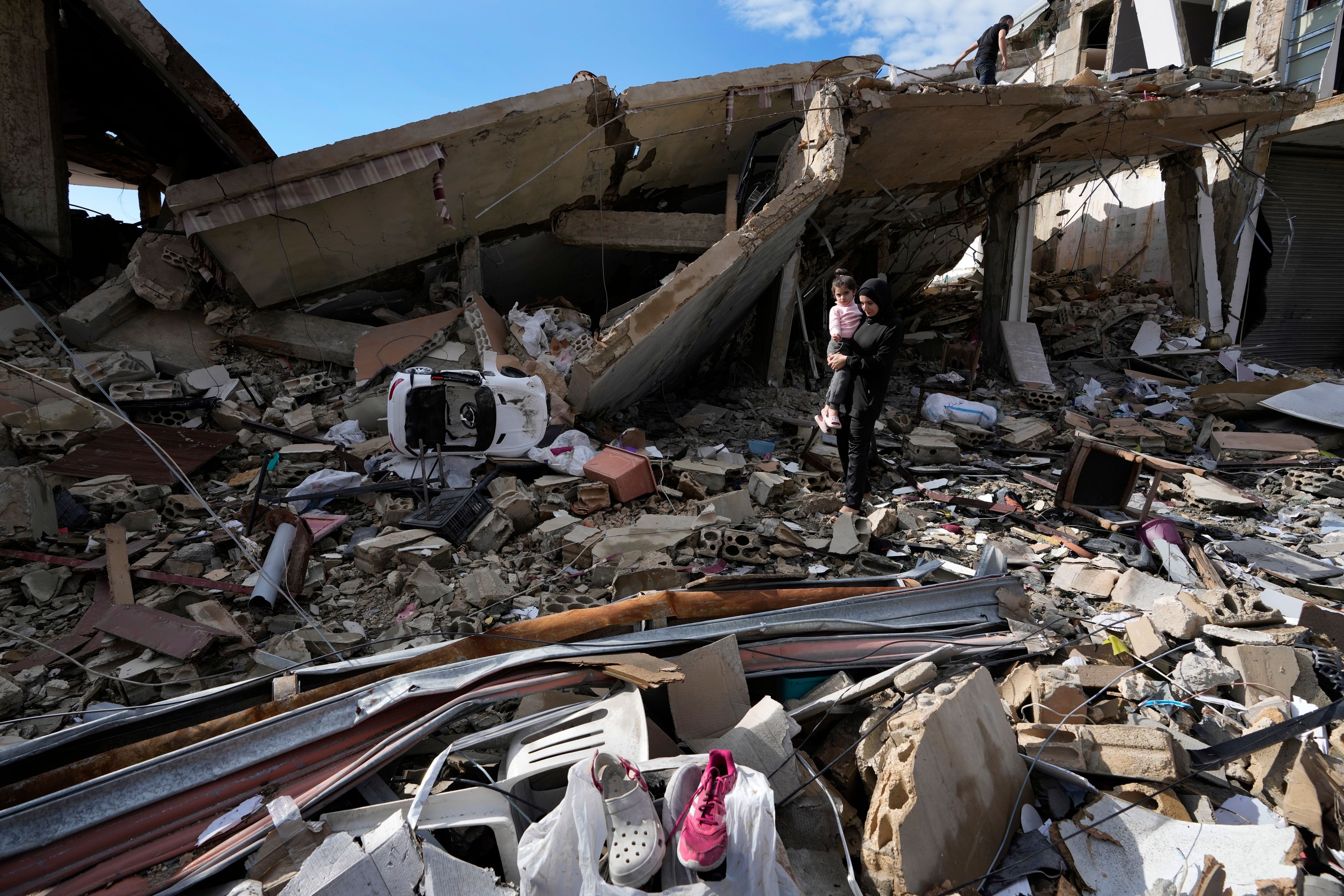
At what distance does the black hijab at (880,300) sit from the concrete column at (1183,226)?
805 centimetres

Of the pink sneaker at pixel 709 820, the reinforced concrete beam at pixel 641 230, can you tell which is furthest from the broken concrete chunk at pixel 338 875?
the reinforced concrete beam at pixel 641 230

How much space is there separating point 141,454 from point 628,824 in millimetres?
5156

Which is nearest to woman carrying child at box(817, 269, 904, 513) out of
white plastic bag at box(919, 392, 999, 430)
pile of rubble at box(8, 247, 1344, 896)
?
pile of rubble at box(8, 247, 1344, 896)

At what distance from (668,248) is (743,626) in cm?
533

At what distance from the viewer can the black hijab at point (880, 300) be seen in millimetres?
4555

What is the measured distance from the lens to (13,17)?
638 centimetres

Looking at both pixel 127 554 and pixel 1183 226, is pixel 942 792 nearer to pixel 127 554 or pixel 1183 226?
pixel 127 554

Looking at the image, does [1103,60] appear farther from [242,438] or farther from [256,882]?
[256,882]

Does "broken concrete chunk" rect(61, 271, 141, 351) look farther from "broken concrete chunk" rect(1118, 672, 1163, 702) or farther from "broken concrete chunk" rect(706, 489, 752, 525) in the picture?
"broken concrete chunk" rect(1118, 672, 1163, 702)

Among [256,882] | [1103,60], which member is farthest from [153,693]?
[1103,60]

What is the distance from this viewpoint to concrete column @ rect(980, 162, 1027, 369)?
8742 millimetres

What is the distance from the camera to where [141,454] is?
5.16m

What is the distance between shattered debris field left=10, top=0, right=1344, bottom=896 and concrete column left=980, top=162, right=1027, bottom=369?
0.05 m

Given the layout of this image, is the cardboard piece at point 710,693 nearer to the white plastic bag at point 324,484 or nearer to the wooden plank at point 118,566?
the wooden plank at point 118,566
